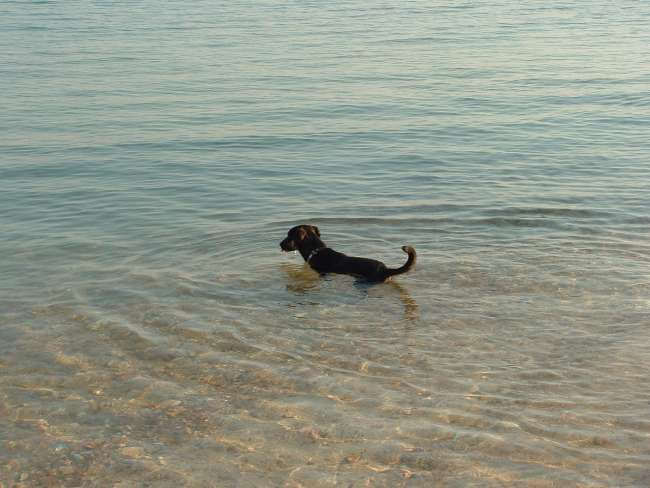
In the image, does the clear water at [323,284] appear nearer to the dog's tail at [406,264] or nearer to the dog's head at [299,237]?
the dog's tail at [406,264]

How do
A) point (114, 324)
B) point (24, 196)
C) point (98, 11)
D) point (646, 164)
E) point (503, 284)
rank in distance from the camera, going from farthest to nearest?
point (98, 11) < point (646, 164) < point (24, 196) < point (503, 284) < point (114, 324)

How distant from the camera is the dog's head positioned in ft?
30.7

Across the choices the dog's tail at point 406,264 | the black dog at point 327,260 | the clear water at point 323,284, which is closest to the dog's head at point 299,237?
the black dog at point 327,260

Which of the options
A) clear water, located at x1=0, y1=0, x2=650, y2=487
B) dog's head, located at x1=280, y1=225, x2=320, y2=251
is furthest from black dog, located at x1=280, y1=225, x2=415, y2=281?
clear water, located at x1=0, y1=0, x2=650, y2=487

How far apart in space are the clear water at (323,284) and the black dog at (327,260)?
0.16 m

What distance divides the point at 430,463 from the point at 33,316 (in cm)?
427

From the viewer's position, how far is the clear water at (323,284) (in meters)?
5.64

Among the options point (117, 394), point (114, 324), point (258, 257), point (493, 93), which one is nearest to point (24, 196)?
point (258, 257)

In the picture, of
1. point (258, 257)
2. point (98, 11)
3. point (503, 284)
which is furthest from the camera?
point (98, 11)

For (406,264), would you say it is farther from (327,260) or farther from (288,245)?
(288,245)

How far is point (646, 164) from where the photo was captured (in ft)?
46.3

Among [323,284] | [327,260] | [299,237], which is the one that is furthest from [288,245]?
[323,284]

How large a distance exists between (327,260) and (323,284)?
25 centimetres

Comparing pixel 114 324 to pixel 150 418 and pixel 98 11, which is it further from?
pixel 98 11
